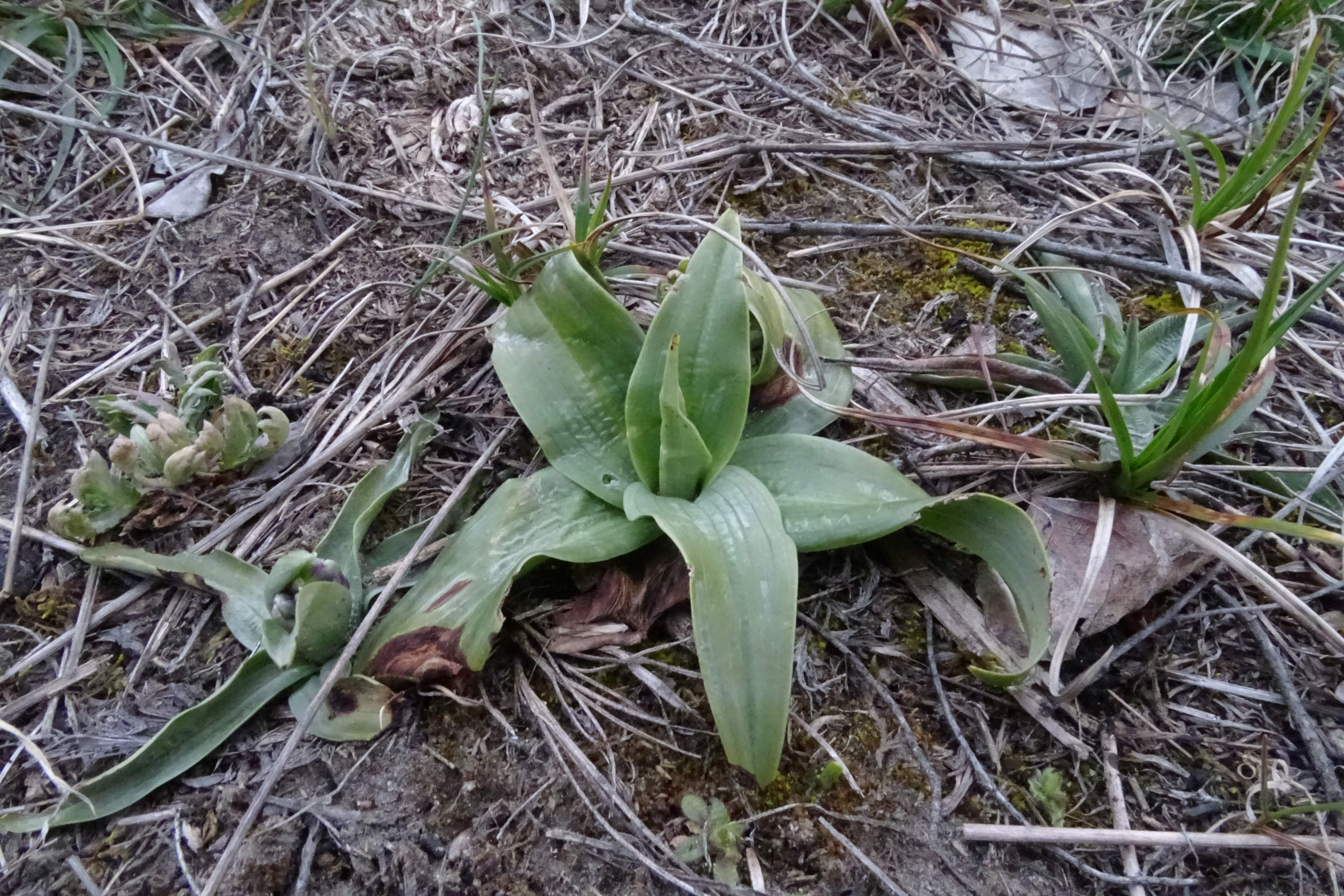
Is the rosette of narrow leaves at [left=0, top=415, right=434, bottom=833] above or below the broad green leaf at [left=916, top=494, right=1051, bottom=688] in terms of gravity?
below

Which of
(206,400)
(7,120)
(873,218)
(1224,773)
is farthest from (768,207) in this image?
(7,120)

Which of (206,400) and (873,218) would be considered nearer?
(206,400)

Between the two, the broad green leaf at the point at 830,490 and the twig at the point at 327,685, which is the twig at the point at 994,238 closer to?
the broad green leaf at the point at 830,490

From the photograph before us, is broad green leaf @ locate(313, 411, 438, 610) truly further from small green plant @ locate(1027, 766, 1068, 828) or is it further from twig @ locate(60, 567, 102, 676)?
small green plant @ locate(1027, 766, 1068, 828)

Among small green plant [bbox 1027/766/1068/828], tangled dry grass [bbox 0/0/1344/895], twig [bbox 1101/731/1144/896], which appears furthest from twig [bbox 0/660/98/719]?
Answer: twig [bbox 1101/731/1144/896]

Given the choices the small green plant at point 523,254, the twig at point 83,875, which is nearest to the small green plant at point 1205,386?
the small green plant at point 523,254

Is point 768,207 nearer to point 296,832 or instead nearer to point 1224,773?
point 1224,773
